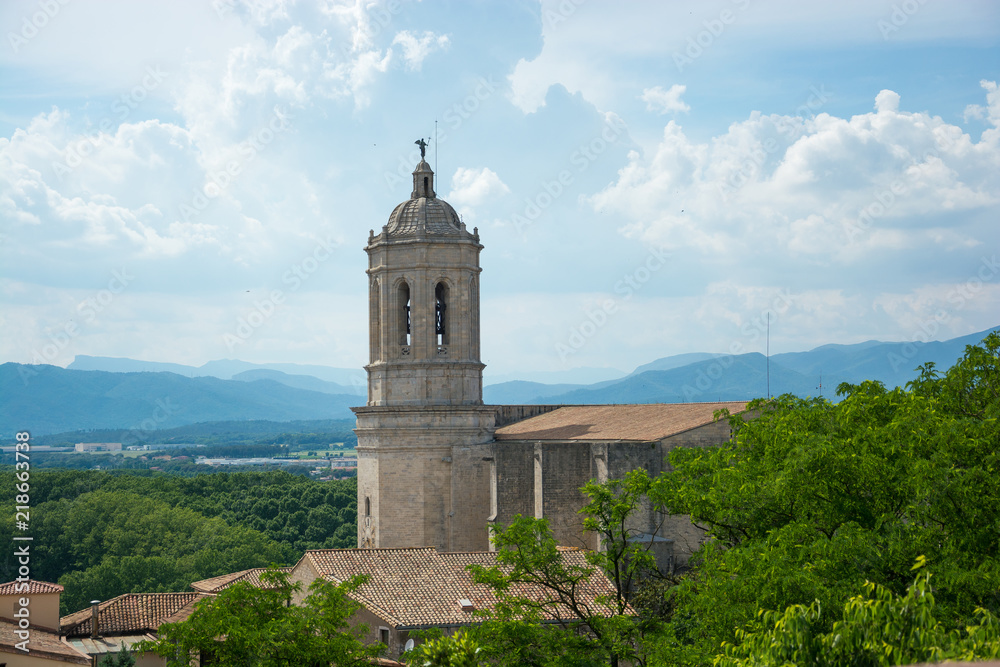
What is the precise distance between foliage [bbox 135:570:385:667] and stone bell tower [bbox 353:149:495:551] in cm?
1877

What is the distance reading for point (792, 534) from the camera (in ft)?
56.2

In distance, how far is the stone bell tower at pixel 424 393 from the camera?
130 feet

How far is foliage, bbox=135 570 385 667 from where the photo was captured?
63.0ft

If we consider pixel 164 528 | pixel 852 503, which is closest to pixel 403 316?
pixel 852 503

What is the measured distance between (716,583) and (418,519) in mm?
22752

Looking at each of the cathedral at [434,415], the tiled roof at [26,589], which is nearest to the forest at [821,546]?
the tiled roof at [26,589]

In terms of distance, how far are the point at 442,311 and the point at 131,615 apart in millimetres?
15517

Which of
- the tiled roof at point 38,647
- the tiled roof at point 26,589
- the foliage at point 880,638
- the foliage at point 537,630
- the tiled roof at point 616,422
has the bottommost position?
the tiled roof at point 38,647

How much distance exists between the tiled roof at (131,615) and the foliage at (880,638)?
92.7ft

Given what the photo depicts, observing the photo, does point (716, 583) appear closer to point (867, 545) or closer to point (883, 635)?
point (867, 545)

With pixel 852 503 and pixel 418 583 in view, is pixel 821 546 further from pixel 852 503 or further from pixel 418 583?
pixel 418 583

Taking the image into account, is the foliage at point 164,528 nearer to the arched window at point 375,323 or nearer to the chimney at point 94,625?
the chimney at point 94,625

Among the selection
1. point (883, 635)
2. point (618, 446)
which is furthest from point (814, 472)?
point (618, 446)

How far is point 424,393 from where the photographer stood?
4031cm
